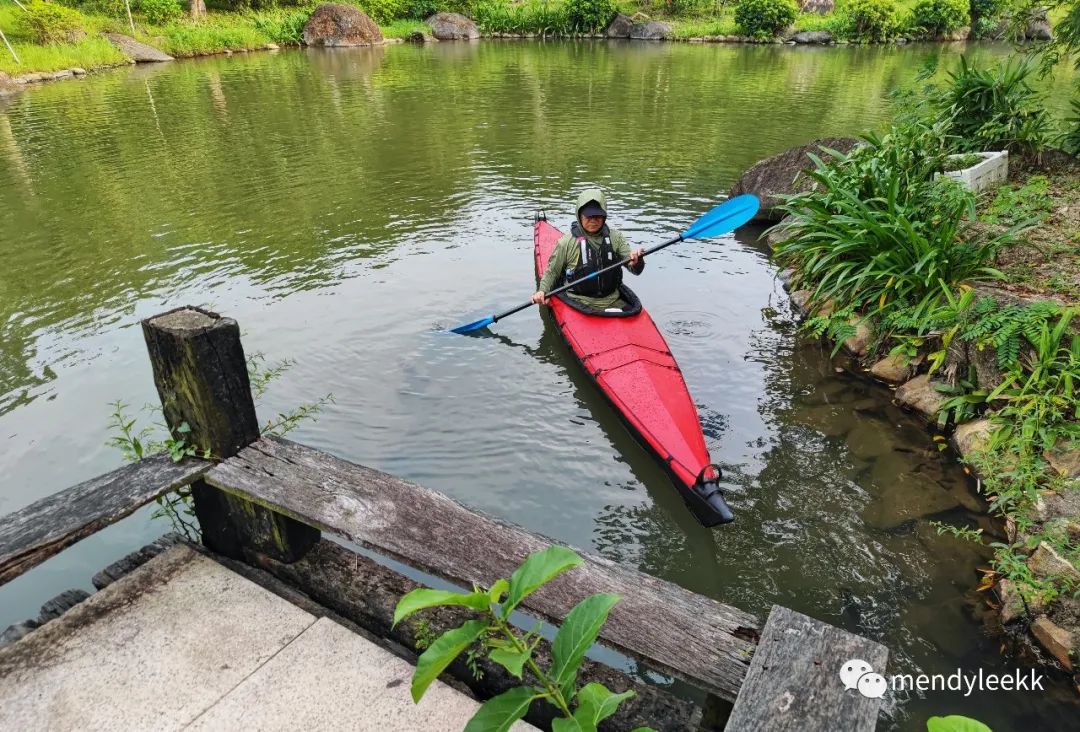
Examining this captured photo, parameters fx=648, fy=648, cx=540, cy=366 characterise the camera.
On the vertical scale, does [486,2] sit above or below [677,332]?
above

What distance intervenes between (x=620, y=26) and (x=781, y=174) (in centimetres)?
2917

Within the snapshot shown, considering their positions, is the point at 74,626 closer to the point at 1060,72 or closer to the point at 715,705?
the point at 715,705

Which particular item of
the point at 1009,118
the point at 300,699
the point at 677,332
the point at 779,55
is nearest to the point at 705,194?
the point at 1009,118

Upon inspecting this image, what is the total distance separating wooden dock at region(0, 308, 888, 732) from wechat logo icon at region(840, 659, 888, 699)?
0.02 metres

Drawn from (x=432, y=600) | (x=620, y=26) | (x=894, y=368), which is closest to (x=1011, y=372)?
(x=894, y=368)

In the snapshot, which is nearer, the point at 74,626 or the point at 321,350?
the point at 74,626

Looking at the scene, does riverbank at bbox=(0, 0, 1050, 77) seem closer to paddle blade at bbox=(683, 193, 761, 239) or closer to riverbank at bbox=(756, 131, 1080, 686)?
paddle blade at bbox=(683, 193, 761, 239)

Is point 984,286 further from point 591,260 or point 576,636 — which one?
point 576,636

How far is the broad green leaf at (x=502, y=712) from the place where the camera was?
136cm

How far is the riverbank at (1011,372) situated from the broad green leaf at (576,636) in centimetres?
305

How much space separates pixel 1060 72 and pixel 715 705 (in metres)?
26.3

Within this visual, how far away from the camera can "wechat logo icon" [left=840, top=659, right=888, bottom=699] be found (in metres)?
1.62

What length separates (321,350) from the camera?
6.41 metres

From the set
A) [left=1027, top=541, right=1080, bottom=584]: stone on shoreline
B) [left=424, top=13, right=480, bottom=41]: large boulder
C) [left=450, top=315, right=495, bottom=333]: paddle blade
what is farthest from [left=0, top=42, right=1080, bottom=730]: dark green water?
[left=424, top=13, right=480, bottom=41]: large boulder
